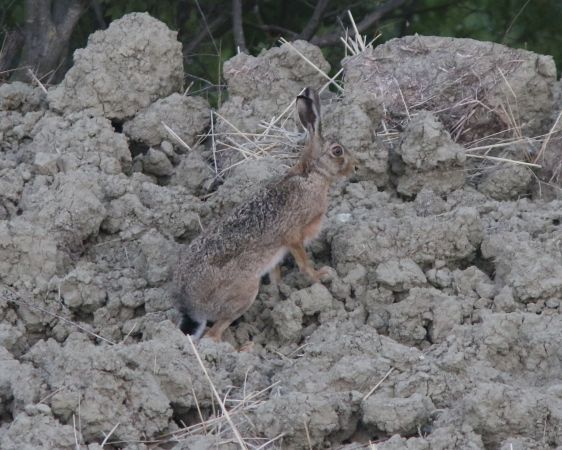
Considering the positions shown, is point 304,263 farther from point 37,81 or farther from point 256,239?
point 37,81

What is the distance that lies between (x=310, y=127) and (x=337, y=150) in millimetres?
228

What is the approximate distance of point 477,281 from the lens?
28.2ft

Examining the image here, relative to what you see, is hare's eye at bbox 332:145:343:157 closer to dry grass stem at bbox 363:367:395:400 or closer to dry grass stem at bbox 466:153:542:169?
dry grass stem at bbox 466:153:542:169

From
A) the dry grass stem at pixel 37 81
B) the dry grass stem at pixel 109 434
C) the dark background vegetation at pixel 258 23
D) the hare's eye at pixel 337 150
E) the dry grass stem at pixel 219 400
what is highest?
the dry grass stem at pixel 37 81

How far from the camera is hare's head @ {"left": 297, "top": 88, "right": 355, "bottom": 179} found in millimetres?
9148

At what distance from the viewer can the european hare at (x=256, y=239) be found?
8539 mm

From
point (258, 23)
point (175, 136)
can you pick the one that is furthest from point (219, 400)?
point (258, 23)

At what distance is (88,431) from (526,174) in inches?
154

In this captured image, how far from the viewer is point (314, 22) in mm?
12648

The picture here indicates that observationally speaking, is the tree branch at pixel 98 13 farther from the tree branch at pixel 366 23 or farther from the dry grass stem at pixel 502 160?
the dry grass stem at pixel 502 160

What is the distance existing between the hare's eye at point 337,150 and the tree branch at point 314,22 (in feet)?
11.8

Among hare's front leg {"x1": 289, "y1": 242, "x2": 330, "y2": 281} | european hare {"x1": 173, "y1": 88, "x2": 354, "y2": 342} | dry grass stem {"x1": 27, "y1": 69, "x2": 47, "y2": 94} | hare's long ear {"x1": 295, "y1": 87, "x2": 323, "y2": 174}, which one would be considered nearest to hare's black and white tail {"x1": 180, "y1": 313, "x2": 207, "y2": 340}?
european hare {"x1": 173, "y1": 88, "x2": 354, "y2": 342}

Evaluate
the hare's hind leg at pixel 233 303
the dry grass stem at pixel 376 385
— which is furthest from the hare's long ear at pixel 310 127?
the dry grass stem at pixel 376 385

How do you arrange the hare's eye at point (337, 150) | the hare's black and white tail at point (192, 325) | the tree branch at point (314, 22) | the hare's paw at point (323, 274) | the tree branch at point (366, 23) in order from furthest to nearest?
the tree branch at point (314, 22), the tree branch at point (366, 23), the hare's eye at point (337, 150), the hare's paw at point (323, 274), the hare's black and white tail at point (192, 325)
